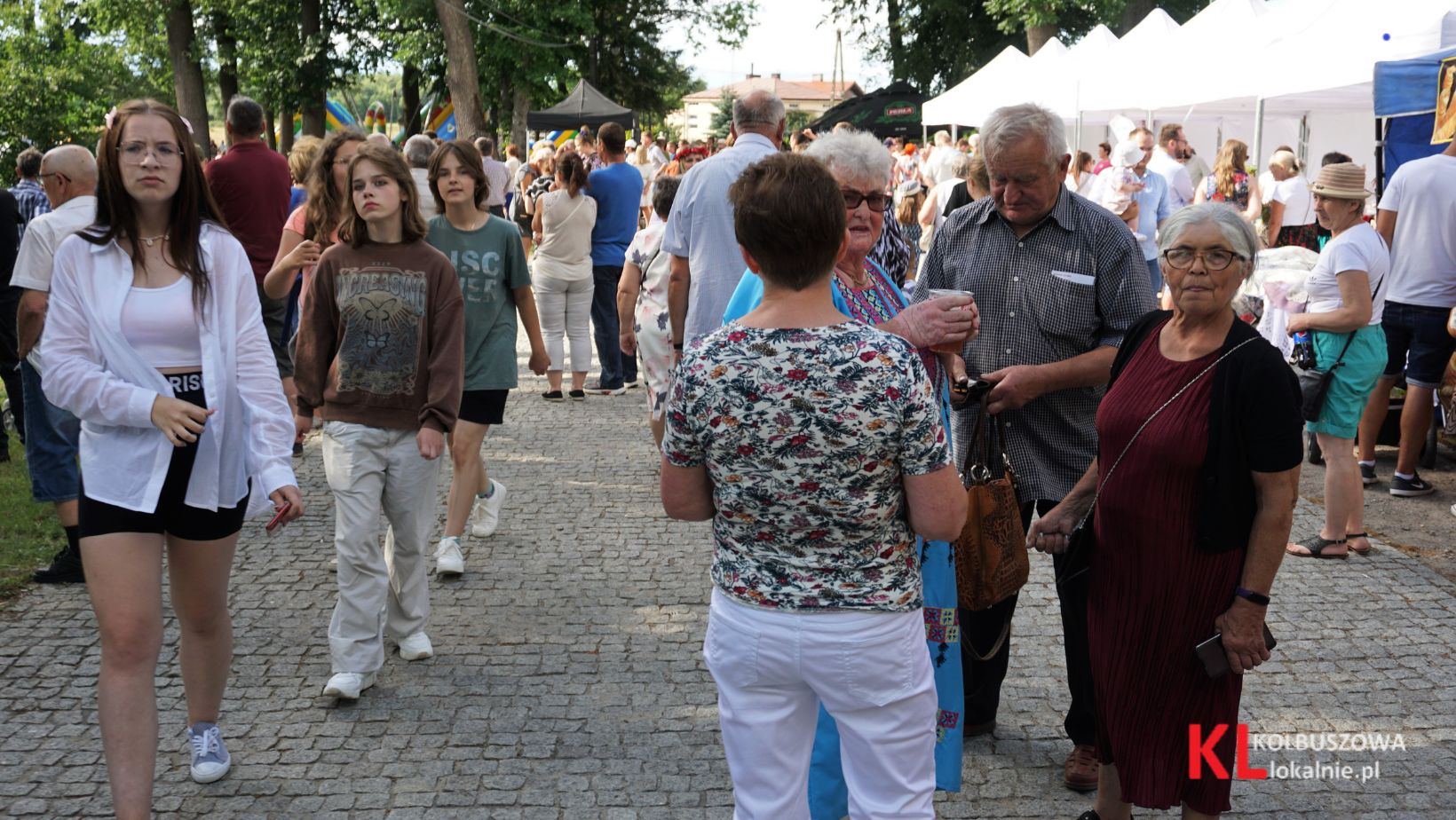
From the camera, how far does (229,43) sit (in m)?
40.9

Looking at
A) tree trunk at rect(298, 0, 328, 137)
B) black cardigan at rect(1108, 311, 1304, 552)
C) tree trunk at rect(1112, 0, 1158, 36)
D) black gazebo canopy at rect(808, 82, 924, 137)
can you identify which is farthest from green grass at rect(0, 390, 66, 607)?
tree trunk at rect(1112, 0, 1158, 36)

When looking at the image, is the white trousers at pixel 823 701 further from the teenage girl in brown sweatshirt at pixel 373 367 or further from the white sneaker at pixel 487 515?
the white sneaker at pixel 487 515

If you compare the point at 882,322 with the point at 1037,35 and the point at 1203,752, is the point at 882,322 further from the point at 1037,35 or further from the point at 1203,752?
the point at 1037,35

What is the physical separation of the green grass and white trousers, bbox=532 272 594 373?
3.94 m

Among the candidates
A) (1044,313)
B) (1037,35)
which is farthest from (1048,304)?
(1037,35)

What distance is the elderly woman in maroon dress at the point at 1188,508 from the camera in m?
3.08

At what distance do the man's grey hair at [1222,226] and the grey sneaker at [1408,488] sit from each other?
17.0 feet

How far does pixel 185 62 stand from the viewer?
38.3 meters

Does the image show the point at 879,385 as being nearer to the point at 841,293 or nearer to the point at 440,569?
the point at 841,293

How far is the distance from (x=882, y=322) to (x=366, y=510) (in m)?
2.19

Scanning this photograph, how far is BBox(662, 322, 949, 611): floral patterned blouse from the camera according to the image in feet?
8.06

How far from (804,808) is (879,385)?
976 millimetres

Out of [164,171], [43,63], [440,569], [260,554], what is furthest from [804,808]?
[43,63]

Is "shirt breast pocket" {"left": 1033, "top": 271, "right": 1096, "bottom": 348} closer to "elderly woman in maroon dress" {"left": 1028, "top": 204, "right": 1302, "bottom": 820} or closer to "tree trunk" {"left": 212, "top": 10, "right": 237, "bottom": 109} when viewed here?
"elderly woman in maroon dress" {"left": 1028, "top": 204, "right": 1302, "bottom": 820}
